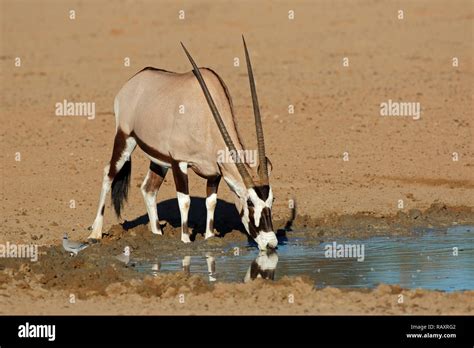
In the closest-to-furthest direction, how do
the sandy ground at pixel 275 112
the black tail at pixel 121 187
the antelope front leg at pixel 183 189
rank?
the sandy ground at pixel 275 112
the antelope front leg at pixel 183 189
the black tail at pixel 121 187

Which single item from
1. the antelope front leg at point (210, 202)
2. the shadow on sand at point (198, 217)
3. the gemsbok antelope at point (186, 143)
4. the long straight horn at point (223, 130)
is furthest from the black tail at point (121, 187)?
the long straight horn at point (223, 130)

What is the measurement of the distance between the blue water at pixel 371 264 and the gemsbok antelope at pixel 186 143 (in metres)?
0.38

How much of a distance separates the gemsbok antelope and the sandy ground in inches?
32.3

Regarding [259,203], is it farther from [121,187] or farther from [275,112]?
[275,112]

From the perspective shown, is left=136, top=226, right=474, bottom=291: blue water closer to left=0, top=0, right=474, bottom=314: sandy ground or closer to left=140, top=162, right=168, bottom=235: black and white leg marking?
left=0, top=0, right=474, bottom=314: sandy ground

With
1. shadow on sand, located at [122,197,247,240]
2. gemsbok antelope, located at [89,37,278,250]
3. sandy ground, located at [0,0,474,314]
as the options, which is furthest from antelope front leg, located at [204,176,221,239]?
sandy ground, located at [0,0,474,314]

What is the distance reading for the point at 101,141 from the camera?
16.8 m

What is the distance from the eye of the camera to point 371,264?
10078 millimetres

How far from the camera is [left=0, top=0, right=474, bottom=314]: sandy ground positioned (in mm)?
→ 9109

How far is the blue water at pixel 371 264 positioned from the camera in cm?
937

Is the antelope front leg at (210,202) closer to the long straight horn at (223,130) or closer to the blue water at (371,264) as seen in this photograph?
the blue water at (371,264)
